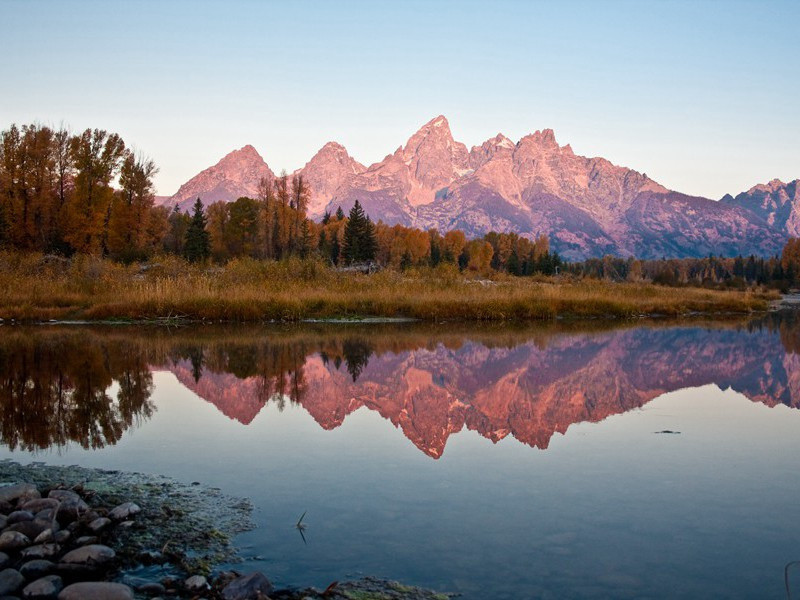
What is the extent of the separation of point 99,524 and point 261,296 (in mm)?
17879

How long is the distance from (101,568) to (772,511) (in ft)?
16.1

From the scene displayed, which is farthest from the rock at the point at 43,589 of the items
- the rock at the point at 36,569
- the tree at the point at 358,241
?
the tree at the point at 358,241

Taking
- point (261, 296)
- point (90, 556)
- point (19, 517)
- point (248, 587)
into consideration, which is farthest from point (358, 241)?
point (248, 587)

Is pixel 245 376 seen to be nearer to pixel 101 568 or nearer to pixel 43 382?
pixel 43 382

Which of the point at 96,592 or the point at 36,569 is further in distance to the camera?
the point at 36,569

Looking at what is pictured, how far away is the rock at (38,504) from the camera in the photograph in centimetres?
458

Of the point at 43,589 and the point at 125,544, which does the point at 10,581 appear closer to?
the point at 43,589

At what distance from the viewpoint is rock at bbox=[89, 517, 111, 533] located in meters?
Result: 4.46

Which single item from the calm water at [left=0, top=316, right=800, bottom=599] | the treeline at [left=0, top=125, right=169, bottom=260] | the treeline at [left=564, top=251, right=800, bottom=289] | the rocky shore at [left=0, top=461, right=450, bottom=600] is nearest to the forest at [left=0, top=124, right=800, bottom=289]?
the treeline at [left=0, top=125, right=169, bottom=260]

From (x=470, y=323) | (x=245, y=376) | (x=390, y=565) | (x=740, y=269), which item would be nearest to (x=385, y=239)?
(x=740, y=269)

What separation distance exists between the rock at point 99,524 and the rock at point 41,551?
0.37m

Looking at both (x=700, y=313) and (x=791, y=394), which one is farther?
(x=700, y=313)

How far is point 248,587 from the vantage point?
3.58 meters

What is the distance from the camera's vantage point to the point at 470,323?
22797 millimetres
